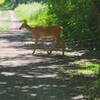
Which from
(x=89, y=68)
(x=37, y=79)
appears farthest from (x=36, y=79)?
(x=89, y=68)

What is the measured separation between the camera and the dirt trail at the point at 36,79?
36.6ft

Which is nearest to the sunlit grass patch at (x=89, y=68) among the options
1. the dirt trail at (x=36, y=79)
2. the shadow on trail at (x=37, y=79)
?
the shadow on trail at (x=37, y=79)

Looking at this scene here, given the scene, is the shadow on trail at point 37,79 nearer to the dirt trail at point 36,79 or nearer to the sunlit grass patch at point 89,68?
the dirt trail at point 36,79

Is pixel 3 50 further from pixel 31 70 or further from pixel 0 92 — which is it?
pixel 0 92

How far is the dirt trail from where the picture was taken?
11.1m

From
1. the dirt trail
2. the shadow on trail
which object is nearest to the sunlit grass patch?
the shadow on trail

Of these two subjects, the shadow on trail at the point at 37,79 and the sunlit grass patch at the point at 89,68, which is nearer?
the shadow on trail at the point at 37,79

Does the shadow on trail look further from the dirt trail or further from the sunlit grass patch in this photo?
the sunlit grass patch

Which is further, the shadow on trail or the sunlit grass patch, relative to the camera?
the sunlit grass patch

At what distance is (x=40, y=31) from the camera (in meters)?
19.4

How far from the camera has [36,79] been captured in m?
13.3

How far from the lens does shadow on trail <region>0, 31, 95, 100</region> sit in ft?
36.6

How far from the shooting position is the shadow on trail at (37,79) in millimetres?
11148

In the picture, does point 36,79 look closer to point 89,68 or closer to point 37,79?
point 37,79
